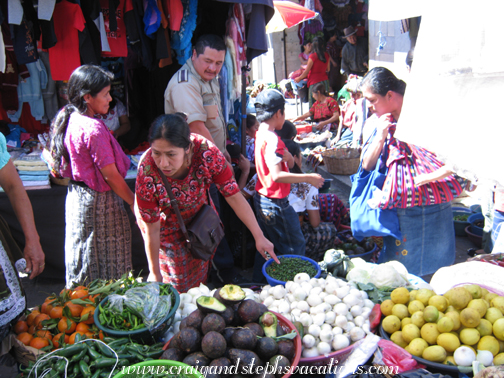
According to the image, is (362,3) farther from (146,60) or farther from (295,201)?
(295,201)

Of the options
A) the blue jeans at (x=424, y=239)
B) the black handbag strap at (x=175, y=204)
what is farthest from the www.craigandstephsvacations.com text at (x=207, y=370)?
the blue jeans at (x=424, y=239)

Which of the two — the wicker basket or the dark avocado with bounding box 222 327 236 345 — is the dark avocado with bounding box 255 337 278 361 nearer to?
the dark avocado with bounding box 222 327 236 345

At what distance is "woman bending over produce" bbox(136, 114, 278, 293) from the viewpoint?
2066 millimetres

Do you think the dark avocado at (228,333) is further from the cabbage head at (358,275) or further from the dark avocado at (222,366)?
the cabbage head at (358,275)

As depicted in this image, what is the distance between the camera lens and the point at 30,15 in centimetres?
385

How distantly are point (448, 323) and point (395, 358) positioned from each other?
0.93ft

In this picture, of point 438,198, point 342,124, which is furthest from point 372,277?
point 342,124

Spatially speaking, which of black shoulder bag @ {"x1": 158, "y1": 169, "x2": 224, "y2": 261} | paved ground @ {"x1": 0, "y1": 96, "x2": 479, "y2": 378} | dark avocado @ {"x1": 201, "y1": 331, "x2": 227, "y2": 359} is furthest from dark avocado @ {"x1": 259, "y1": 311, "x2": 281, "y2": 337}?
paved ground @ {"x1": 0, "y1": 96, "x2": 479, "y2": 378}

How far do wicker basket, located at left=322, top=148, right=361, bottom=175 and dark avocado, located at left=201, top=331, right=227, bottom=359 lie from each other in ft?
16.9

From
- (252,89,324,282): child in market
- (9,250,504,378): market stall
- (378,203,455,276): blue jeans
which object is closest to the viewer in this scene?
(9,250,504,378): market stall

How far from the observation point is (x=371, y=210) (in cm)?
261

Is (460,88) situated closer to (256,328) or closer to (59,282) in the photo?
(256,328)

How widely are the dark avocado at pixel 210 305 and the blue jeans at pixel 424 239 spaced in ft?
5.01

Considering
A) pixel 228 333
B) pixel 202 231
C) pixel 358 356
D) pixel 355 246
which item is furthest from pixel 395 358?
pixel 355 246
